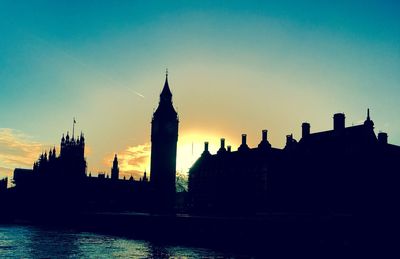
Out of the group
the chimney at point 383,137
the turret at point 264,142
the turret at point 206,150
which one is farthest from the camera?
the turret at point 206,150

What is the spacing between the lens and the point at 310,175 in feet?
160

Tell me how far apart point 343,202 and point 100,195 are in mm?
69697

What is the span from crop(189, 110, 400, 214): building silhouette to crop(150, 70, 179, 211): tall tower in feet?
26.8

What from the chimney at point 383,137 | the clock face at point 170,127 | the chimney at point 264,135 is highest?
the clock face at point 170,127

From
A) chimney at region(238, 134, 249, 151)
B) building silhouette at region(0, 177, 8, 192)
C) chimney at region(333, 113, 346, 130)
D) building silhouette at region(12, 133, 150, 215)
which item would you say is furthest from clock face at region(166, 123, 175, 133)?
building silhouette at region(0, 177, 8, 192)

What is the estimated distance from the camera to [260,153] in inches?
2363

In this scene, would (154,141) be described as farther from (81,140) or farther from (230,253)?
(230,253)

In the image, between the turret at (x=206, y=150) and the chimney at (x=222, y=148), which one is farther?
the turret at (x=206, y=150)

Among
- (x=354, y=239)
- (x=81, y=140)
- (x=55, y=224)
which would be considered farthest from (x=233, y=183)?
(x=81, y=140)

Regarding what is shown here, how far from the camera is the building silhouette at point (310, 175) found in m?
43.5

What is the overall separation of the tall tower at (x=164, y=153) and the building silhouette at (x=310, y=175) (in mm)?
8174

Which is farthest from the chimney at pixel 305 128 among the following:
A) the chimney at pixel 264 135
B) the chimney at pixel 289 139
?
the chimney at pixel 264 135

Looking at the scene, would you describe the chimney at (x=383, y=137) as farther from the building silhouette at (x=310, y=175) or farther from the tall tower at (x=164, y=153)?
the tall tower at (x=164, y=153)

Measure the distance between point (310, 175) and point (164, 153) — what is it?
118 feet
